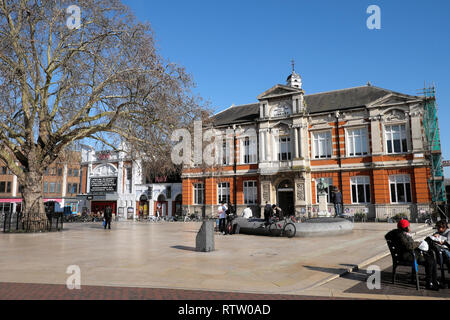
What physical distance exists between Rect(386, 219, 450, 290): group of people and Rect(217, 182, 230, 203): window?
28837 millimetres

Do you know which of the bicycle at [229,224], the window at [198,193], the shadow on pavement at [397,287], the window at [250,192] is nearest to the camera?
the shadow on pavement at [397,287]

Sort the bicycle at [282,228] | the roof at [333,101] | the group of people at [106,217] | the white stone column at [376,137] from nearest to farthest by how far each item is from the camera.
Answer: the bicycle at [282,228], the group of people at [106,217], the white stone column at [376,137], the roof at [333,101]

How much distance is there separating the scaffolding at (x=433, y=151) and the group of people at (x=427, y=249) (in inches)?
906

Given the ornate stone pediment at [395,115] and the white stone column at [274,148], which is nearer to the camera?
the ornate stone pediment at [395,115]

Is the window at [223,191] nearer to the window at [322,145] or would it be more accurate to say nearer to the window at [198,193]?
the window at [198,193]

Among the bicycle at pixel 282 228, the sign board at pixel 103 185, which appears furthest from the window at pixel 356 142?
the sign board at pixel 103 185

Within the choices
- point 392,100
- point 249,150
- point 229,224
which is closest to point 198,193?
point 249,150

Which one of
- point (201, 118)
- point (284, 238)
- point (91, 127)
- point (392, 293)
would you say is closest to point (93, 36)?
point (91, 127)

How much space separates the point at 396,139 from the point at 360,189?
525 cm

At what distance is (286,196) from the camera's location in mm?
32281

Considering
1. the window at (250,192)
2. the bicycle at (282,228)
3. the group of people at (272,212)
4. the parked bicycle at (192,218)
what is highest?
the window at (250,192)

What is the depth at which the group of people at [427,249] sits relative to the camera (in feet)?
20.5

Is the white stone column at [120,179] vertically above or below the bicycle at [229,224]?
above

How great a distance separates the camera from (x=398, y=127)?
28656mm
